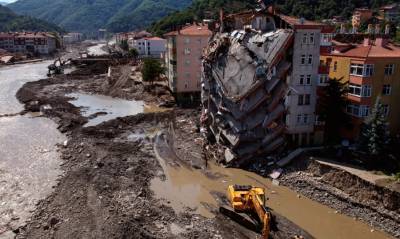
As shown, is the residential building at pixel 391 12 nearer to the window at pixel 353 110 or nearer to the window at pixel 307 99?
the window at pixel 353 110

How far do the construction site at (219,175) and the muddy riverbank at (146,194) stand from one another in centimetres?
10

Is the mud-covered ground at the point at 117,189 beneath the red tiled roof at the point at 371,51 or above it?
beneath

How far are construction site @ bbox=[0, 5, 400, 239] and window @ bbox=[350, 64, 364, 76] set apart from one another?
4.73 meters

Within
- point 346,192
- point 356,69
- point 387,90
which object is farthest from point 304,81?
point 346,192

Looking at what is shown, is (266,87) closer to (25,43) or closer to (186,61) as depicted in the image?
(186,61)

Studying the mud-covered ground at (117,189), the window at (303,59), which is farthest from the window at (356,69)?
the mud-covered ground at (117,189)

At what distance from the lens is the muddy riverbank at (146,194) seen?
968 inches

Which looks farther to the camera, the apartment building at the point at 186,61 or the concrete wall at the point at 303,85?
the apartment building at the point at 186,61

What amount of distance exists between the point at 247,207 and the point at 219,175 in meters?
8.70

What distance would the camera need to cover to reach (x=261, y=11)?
36.6 meters

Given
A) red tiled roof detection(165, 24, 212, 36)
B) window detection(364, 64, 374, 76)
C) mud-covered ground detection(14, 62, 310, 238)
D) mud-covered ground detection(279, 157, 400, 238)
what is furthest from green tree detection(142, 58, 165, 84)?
window detection(364, 64, 374, 76)

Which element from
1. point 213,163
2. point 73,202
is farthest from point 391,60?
point 73,202

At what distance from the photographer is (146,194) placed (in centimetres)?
3012

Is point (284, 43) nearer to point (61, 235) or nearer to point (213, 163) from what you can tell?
point (213, 163)
